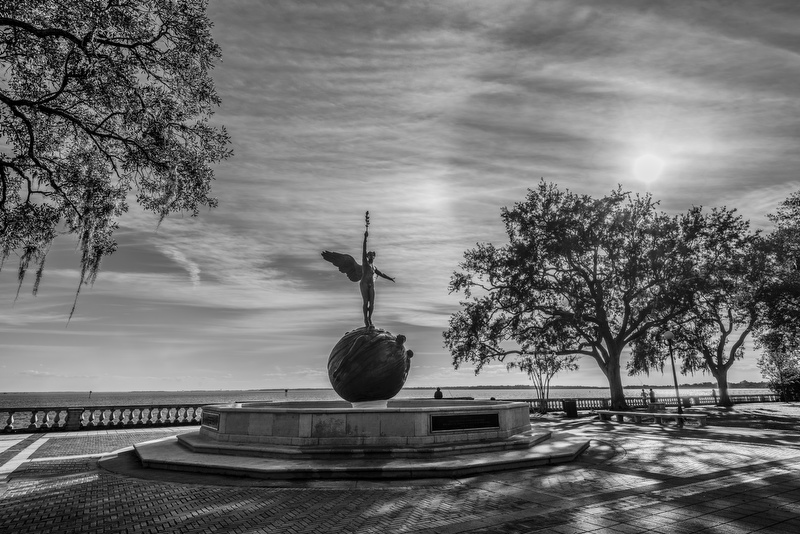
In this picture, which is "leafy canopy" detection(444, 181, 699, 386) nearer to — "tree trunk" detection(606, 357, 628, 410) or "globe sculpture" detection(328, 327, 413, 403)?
"tree trunk" detection(606, 357, 628, 410)

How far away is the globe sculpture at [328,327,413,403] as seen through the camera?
1450 centimetres

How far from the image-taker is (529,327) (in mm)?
31078

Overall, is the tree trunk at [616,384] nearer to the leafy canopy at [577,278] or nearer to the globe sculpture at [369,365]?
the leafy canopy at [577,278]

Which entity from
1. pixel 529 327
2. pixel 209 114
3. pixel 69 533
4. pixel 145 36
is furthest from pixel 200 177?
pixel 529 327

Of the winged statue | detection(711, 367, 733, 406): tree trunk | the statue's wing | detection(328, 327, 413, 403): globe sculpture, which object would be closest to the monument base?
detection(328, 327, 413, 403): globe sculpture

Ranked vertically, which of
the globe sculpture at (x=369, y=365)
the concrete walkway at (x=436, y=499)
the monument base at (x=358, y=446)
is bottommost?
the concrete walkway at (x=436, y=499)

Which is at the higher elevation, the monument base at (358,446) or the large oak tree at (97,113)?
the large oak tree at (97,113)

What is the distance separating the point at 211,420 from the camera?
13.3 m

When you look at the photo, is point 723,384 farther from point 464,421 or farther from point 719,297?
point 464,421

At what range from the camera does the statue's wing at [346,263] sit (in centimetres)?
1597

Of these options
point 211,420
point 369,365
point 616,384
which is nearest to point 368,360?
point 369,365

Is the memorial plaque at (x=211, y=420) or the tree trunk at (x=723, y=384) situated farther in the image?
the tree trunk at (x=723, y=384)

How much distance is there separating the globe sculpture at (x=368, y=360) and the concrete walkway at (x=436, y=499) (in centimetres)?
568

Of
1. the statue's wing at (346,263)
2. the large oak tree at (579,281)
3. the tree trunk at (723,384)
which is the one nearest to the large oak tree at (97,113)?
the statue's wing at (346,263)
